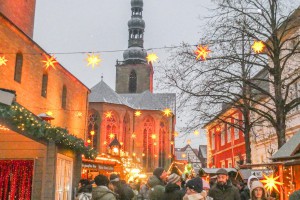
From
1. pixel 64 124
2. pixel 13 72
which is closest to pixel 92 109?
pixel 64 124

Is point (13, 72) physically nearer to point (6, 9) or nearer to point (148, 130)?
point (6, 9)

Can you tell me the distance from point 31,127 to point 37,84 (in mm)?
14593

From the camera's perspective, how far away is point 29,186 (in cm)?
1349

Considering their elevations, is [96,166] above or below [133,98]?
below

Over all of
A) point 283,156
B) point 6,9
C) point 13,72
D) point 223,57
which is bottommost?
point 283,156

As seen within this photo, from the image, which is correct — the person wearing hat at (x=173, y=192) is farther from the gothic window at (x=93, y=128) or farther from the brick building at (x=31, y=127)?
the gothic window at (x=93, y=128)

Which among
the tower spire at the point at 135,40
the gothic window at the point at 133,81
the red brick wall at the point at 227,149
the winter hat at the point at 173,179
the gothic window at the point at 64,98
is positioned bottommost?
the winter hat at the point at 173,179

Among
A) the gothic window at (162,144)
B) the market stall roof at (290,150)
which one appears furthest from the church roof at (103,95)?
the market stall roof at (290,150)

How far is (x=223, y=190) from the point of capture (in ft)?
24.2

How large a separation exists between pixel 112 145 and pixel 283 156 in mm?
22318

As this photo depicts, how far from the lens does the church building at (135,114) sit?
53688 mm

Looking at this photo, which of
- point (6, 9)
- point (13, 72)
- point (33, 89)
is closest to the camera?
point (13, 72)

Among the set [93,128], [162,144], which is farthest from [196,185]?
[162,144]

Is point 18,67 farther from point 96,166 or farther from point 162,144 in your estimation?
point 162,144
